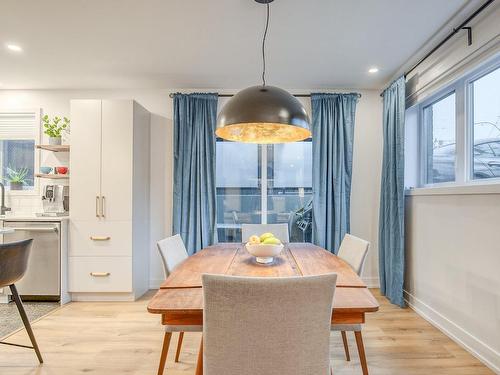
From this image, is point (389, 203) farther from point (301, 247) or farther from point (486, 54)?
point (486, 54)

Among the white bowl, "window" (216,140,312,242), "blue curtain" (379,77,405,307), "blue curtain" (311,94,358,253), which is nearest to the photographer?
the white bowl

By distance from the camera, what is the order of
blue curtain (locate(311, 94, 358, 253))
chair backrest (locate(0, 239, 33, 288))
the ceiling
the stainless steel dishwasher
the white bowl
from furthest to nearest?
blue curtain (locate(311, 94, 358, 253)) < the stainless steel dishwasher < the ceiling < the white bowl < chair backrest (locate(0, 239, 33, 288))

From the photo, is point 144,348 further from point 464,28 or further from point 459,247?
point 464,28

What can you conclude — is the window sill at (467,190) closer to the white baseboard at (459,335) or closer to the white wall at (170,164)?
the white wall at (170,164)

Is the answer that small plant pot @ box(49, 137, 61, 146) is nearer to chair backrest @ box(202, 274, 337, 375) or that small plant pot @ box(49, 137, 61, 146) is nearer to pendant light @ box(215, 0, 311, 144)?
pendant light @ box(215, 0, 311, 144)

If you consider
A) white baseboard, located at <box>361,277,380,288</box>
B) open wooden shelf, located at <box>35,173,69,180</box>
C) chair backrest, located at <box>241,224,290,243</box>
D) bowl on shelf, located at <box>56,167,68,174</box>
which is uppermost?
bowl on shelf, located at <box>56,167,68,174</box>

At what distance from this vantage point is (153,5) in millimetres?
2160

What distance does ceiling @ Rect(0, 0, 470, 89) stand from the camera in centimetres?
220

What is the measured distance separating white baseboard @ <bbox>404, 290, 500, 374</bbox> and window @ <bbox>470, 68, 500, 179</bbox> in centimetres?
122

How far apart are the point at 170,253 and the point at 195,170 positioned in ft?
5.31

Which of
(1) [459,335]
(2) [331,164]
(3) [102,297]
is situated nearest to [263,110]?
(2) [331,164]

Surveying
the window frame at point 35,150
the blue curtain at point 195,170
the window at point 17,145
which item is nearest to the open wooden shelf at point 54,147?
the window frame at point 35,150

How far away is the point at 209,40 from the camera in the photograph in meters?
2.66

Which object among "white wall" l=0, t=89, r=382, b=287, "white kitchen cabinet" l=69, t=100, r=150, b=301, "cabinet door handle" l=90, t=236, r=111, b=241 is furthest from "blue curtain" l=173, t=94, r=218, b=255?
"cabinet door handle" l=90, t=236, r=111, b=241
